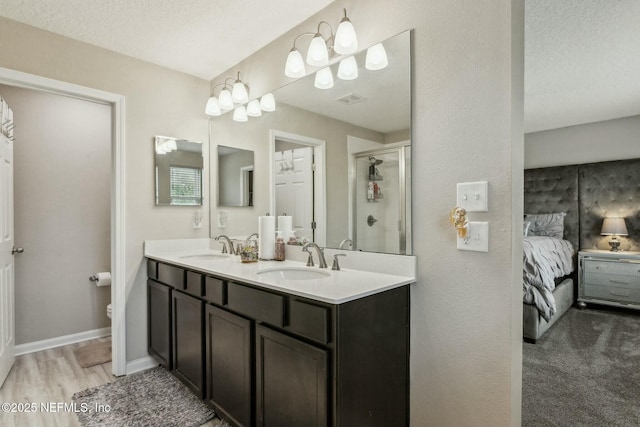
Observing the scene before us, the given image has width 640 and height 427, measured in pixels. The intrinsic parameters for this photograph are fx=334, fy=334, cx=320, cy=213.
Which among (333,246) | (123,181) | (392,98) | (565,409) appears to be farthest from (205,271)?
(565,409)

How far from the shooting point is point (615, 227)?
406 centimetres

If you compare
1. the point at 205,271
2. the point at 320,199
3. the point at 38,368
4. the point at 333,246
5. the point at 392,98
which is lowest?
the point at 38,368

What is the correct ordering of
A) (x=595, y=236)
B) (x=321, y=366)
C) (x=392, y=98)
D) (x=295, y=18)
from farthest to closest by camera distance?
(x=595, y=236) → (x=295, y=18) → (x=392, y=98) → (x=321, y=366)

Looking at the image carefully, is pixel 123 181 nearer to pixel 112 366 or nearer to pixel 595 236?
pixel 112 366

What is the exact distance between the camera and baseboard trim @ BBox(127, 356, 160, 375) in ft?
8.29

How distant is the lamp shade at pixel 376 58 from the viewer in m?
1.69

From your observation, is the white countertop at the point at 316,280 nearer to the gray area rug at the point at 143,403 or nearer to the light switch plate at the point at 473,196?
the light switch plate at the point at 473,196

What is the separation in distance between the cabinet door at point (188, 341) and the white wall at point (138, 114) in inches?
23.3

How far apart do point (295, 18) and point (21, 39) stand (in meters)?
1.73

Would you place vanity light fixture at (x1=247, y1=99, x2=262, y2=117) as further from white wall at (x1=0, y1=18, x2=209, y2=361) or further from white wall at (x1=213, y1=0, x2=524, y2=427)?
white wall at (x1=213, y1=0, x2=524, y2=427)

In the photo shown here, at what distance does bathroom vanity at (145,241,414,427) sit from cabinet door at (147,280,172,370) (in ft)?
0.95

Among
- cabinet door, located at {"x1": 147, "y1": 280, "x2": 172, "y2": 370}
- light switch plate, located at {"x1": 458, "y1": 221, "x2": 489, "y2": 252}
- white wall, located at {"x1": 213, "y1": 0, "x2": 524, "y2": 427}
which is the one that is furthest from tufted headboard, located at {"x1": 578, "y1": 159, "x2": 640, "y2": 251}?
cabinet door, located at {"x1": 147, "y1": 280, "x2": 172, "y2": 370}

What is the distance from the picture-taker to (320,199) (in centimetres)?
209

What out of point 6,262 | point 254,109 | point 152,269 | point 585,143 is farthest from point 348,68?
point 585,143
